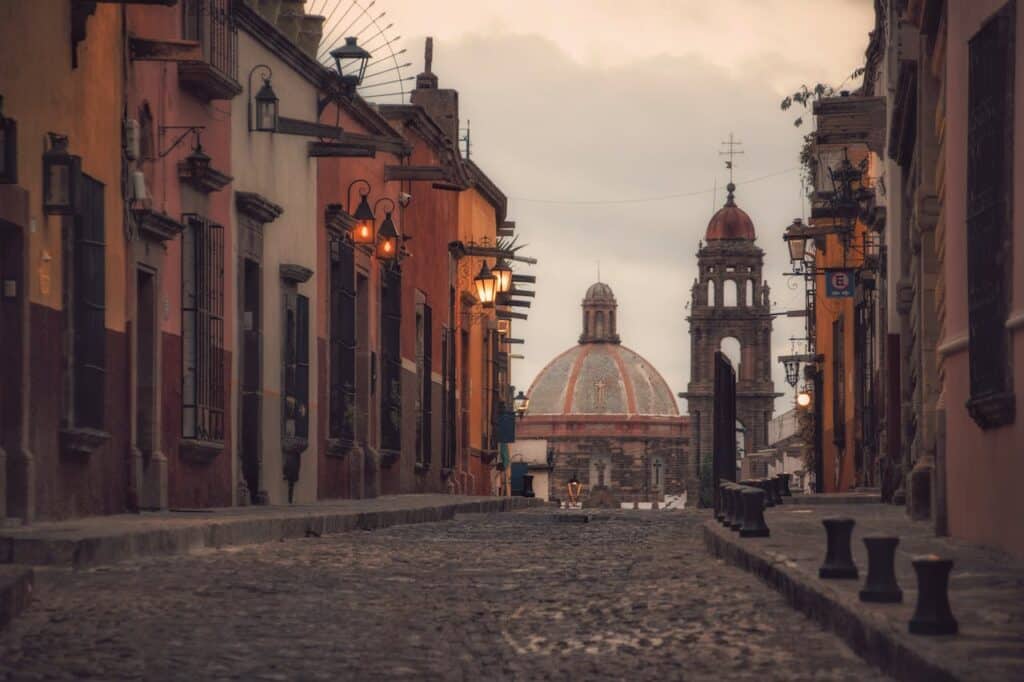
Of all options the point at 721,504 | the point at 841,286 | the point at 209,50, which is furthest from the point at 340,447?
the point at 841,286

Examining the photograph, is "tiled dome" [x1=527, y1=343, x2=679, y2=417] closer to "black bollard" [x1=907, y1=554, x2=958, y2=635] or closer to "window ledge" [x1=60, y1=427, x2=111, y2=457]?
"window ledge" [x1=60, y1=427, x2=111, y2=457]

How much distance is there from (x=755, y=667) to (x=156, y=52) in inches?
497

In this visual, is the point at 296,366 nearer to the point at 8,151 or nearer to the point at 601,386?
the point at 8,151

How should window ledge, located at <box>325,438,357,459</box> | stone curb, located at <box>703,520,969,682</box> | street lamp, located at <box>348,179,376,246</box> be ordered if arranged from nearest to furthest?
stone curb, located at <box>703,520,969,682</box>, window ledge, located at <box>325,438,357,459</box>, street lamp, located at <box>348,179,376,246</box>

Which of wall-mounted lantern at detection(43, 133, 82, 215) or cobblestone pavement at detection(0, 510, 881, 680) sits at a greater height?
wall-mounted lantern at detection(43, 133, 82, 215)

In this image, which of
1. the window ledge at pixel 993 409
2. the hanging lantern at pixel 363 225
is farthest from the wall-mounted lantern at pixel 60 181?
the hanging lantern at pixel 363 225

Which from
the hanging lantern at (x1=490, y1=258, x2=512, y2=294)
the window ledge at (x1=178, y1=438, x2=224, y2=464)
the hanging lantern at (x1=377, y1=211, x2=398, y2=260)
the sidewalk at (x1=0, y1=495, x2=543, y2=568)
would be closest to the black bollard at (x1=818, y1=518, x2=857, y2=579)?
the sidewalk at (x1=0, y1=495, x2=543, y2=568)

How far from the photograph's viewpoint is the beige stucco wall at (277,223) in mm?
24672

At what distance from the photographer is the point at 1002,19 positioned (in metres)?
11.8

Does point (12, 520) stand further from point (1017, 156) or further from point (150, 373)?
point (1017, 156)

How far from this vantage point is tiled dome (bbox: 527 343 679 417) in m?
180

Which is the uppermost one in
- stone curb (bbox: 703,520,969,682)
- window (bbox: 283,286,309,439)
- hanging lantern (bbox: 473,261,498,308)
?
hanging lantern (bbox: 473,261,498,308)

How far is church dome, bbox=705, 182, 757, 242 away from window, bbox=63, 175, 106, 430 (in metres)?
112

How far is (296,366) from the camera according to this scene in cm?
2714
